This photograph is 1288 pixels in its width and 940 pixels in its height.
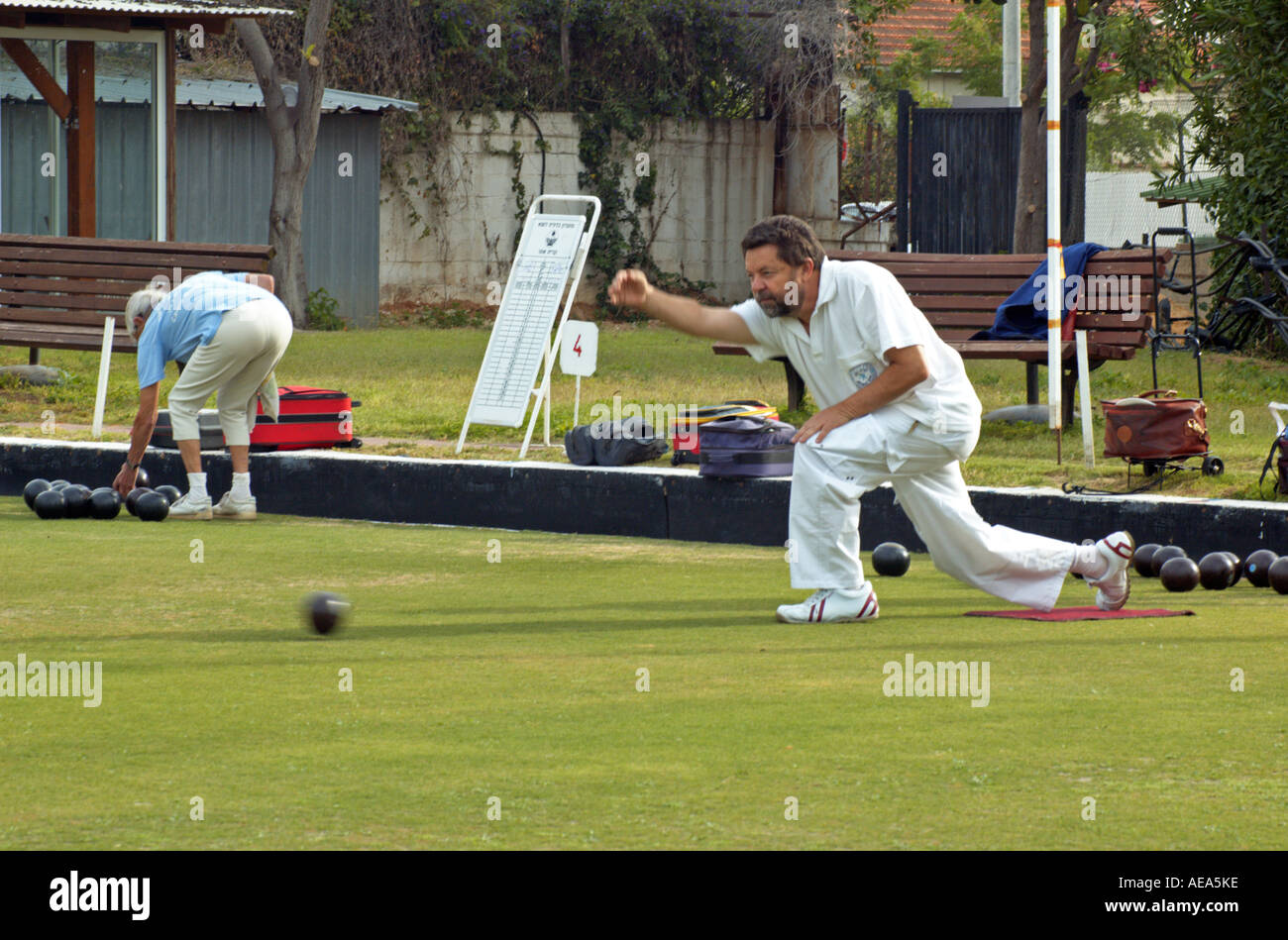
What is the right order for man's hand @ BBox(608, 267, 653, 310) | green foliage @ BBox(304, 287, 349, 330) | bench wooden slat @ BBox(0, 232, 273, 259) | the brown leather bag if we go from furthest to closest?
1. green foliage @ BBox(304, 287, 349, 330)
2. bench wooden slat @ BBox(0, 232, 273, 259)
3. the brown leather bag
4. man's hand @ BBox(608, 267, 653, 310)

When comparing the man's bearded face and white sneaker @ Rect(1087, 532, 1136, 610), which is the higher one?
the man's bearded face

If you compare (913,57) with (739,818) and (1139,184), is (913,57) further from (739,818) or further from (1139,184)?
(739,818)

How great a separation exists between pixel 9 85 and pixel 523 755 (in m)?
17.5

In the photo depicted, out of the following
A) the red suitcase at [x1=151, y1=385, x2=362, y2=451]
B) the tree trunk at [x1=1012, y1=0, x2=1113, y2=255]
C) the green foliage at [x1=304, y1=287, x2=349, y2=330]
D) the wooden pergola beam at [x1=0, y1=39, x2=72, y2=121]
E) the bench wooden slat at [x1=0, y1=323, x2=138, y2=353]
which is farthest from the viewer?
the green foliage at [x1=304, y1=287, x2=349, y2=330]

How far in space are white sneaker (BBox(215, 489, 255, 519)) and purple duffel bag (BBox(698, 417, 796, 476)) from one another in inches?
93.0

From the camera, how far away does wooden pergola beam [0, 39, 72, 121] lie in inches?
622

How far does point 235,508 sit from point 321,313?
13.0 metres

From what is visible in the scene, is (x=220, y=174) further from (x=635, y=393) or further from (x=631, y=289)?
(x=631, y=289)

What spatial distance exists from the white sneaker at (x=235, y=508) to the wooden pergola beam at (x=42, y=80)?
25.3ft

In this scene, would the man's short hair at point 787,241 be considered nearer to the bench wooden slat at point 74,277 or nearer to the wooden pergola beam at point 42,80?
the bench wooden slat at point 74,277

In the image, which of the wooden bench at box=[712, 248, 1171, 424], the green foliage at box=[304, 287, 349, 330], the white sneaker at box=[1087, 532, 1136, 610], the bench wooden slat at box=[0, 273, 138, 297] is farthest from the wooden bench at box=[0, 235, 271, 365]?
the green foliage at box=[304, 287, 349, 330]

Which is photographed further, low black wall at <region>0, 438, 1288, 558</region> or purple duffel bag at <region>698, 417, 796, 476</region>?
purple duffel bag at <region>698, 417, 796, 476</region>

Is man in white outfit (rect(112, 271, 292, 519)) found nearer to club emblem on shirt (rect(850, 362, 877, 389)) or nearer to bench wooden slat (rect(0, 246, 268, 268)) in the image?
bench wooden slat (rect(0, 246, 268, 268))

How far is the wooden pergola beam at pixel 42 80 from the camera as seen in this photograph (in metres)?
15.8
